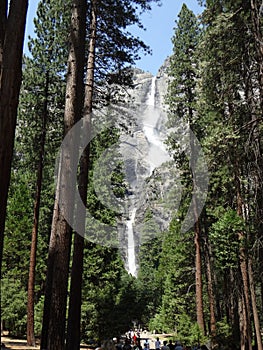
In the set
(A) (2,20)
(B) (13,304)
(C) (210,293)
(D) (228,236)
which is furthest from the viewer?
(C) (210,293)

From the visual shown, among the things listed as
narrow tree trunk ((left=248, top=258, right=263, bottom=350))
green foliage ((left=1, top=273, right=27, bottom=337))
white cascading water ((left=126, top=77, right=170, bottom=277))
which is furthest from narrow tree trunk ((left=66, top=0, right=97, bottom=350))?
white cascading water ((left=126, top=77, right=170, bottom=277))

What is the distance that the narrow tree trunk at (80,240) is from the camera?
24.8ft

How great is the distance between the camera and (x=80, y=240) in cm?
854

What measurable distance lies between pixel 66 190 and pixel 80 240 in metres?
2.80

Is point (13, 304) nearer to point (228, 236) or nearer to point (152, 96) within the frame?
point (228, 236)

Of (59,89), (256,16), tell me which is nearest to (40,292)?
(59,89)

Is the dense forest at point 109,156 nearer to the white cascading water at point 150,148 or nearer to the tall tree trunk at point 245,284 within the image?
the tall tree trunk at point 245,284

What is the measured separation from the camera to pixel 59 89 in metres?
15.0

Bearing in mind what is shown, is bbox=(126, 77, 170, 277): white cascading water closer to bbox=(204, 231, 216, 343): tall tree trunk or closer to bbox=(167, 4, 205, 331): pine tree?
bbox=(204, 231, 216, 343): tall tree trunk

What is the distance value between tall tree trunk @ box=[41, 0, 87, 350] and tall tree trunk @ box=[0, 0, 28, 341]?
2.10 metres

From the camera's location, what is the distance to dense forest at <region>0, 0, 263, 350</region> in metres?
6.13

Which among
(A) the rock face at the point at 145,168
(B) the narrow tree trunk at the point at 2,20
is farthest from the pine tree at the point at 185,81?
(B) the narrow tree trunk at the point at 2,20

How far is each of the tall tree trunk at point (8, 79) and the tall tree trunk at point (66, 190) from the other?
2104 mm

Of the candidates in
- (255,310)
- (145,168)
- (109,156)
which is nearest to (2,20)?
(255,310)
